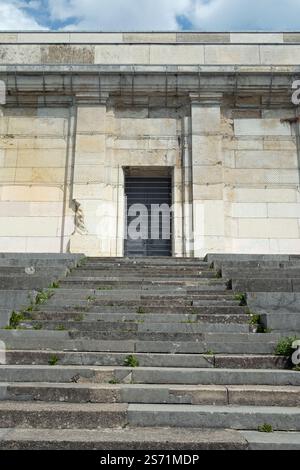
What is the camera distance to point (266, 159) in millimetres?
13258

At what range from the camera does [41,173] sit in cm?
1308

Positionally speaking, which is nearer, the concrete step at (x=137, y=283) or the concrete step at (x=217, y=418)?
the concrete step at (x=217, y=418)

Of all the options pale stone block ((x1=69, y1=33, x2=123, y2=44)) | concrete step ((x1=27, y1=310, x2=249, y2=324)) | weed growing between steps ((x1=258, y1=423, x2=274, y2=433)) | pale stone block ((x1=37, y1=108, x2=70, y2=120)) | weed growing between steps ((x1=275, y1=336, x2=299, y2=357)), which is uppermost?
pale stone block ((x1=69, y1=33, x2=123, y2=44))

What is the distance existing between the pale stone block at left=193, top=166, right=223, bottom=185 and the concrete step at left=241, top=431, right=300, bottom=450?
9.33 metres

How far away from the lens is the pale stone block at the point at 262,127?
13492 millimetres

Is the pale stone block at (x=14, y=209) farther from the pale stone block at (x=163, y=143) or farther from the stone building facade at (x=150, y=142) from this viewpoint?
the pale stone block at (x=163, y=143)

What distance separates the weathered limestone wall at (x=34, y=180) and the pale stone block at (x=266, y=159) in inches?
208

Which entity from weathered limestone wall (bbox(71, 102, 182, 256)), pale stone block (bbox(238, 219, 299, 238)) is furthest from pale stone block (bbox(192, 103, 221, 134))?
pale stone block (bbox(238, 219, 299, 238))

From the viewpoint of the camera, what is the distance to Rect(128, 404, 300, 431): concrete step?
422 cm

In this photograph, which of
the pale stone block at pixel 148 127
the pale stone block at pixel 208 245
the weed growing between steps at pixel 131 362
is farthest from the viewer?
the pale stone block at pixel 148 127

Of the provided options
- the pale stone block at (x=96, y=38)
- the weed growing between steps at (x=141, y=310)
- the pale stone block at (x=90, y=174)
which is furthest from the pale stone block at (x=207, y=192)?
the weed growing between steps at (x=141, y=310)

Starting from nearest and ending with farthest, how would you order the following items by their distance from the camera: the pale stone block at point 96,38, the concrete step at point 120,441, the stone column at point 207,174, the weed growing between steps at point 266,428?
the concrete step at point 120,441
the weed growing between steps at point 266,428
the stone column at point 207,174
the pale stone block at point 96,38

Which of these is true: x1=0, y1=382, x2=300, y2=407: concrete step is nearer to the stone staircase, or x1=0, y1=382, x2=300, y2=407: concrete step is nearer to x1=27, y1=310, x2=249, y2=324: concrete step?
the stone staircase

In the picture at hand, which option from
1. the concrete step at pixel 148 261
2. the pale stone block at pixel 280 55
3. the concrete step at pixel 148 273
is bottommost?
the concrete step at pixel 148 273
